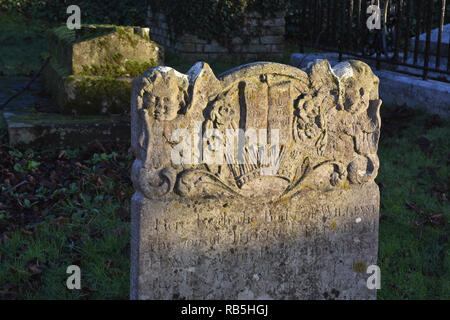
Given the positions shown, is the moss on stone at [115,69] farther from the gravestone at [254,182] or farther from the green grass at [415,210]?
the gravestone at [254,182]

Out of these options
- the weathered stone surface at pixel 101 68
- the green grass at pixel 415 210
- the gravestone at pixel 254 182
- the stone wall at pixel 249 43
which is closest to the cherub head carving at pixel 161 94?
the gravestone at pixel 254 182

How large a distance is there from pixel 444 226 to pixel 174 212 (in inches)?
95.5

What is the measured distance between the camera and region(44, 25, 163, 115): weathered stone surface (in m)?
5.43

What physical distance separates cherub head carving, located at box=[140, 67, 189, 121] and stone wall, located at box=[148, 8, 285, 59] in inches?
276

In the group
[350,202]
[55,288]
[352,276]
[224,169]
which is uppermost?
[224,169]

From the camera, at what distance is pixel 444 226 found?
4.02 meters

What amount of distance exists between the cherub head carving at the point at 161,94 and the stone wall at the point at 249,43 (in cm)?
700

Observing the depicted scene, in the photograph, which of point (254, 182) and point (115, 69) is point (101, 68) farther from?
point (254, 182)

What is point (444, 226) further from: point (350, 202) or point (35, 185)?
point (35, 185)

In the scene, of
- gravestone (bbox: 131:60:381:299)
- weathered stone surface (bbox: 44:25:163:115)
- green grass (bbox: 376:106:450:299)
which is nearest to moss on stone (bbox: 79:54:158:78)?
weathered stone surface (bbox: 44:25:163:115)

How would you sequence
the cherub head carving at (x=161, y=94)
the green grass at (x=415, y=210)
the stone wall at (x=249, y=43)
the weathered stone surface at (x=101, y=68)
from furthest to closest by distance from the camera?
the stone wall at (x=249, y=43)
the weathered stone surface at (x=101, y=68)
the green grass at (x=415, y=210)
the cherub head carving at (x=161, y=94)

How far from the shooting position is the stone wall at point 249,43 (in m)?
9.34

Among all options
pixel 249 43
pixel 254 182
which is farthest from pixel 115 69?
pixel 249 43
